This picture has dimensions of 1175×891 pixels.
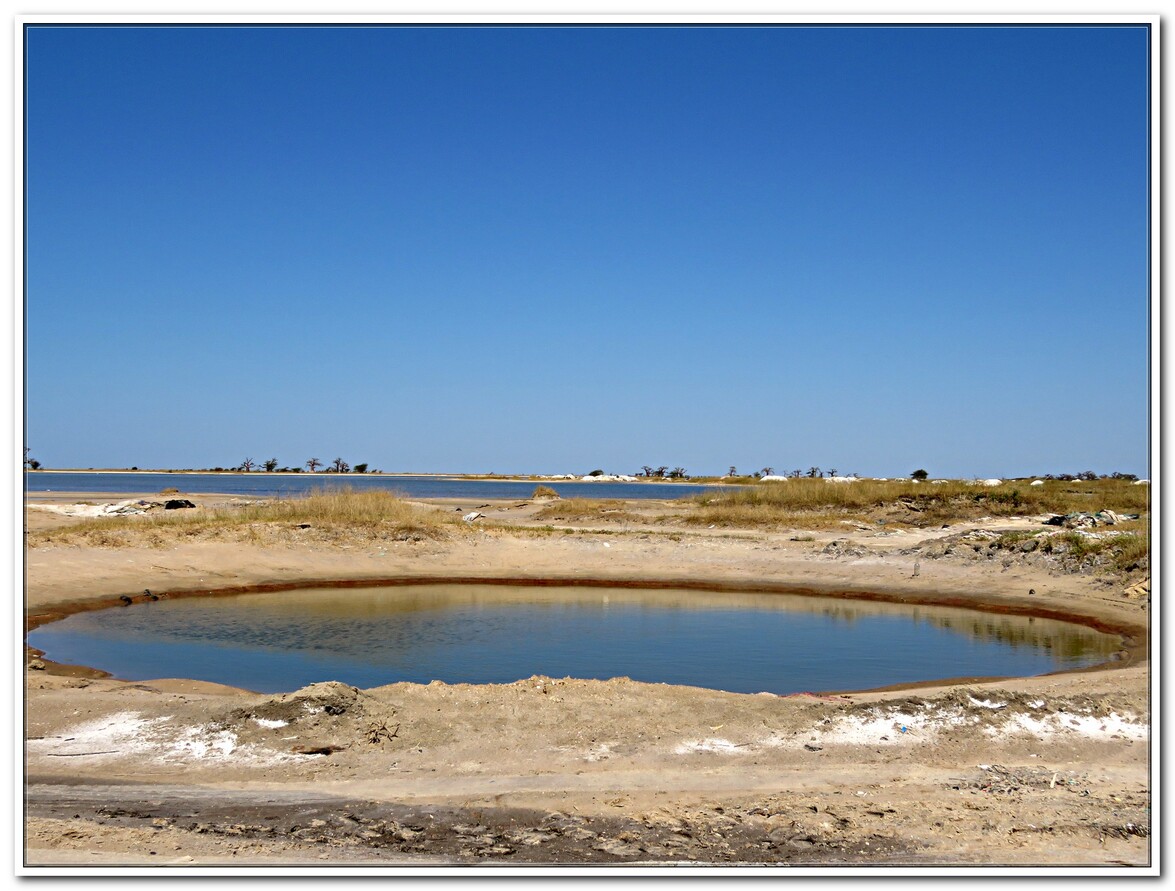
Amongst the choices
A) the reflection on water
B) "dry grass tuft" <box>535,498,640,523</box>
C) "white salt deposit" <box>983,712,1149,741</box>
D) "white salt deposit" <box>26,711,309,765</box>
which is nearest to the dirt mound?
"white salt deposit" <box>26,711,309,765</box>

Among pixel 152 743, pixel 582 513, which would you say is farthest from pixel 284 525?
pixel 152 743

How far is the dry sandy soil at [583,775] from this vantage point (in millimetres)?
5785

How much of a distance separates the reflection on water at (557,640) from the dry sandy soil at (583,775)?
1774mm

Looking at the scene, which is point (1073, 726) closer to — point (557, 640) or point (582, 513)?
point (557, 640)

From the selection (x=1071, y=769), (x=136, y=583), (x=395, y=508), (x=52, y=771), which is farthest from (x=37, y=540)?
(x=1071, y=769)

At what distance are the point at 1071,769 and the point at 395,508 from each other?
22.5m

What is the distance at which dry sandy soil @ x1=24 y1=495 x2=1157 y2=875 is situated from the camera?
5785 millimetres

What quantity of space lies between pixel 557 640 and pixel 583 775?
314 inches

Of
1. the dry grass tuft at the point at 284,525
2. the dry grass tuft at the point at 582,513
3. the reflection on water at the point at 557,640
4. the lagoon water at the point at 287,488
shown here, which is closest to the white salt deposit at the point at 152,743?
the reflection on water at the point at 557,640

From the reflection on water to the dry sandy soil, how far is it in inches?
69.8

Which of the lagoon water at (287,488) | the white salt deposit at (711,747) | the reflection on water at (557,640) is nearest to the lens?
the white salt deposit at (711,747)

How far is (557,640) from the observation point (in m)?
15.5

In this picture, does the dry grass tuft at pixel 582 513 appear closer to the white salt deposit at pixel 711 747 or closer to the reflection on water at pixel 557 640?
the reflection on water at pixel 557 640

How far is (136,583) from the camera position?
773 inches
